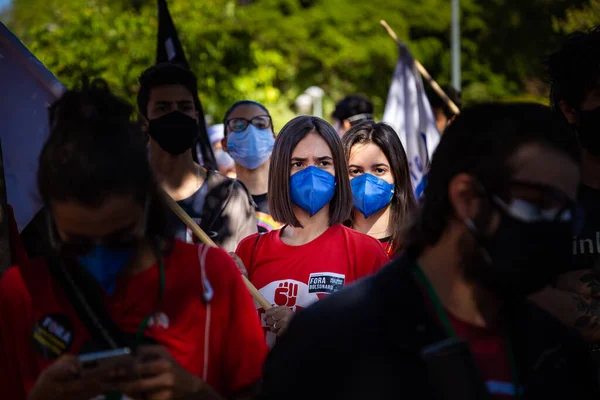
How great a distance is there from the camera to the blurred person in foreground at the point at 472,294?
78.7 inches

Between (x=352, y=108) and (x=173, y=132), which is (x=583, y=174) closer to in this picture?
(x=173, y=132)

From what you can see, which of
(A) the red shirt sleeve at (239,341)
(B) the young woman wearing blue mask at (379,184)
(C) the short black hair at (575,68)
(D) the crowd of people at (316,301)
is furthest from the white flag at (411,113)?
(D) the crowd of people at (316,301)

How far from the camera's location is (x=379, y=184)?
5.12 meters

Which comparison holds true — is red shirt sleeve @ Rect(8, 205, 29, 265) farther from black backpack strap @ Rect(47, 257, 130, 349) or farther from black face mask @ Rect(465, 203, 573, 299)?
black face mask @ Rect(465, 203, 573, 299)

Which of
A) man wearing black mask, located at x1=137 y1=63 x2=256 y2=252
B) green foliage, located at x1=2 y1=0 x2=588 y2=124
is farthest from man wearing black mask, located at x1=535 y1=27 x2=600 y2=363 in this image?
green foliage, located at x1=2 y1=0 x2=588 y2=124

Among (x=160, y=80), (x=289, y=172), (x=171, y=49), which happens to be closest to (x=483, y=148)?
(x=289, y=172)

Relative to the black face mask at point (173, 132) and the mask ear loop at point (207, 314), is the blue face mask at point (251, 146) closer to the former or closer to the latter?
the black face mask at point (173, 132)

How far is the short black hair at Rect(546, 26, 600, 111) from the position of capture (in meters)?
3.61

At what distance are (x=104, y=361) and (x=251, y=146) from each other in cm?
471

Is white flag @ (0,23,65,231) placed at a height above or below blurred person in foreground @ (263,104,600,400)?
above

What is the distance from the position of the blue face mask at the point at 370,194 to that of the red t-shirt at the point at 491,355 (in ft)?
9.65

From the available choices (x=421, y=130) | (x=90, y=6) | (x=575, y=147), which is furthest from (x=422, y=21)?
(x=575, y=147)

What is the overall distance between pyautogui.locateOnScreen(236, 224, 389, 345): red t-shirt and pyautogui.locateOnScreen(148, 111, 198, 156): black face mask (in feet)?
3.41

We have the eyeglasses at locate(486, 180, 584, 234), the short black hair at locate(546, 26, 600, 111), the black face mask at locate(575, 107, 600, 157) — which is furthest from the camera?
the short black hair at locate(546, 26, 600, 111)
